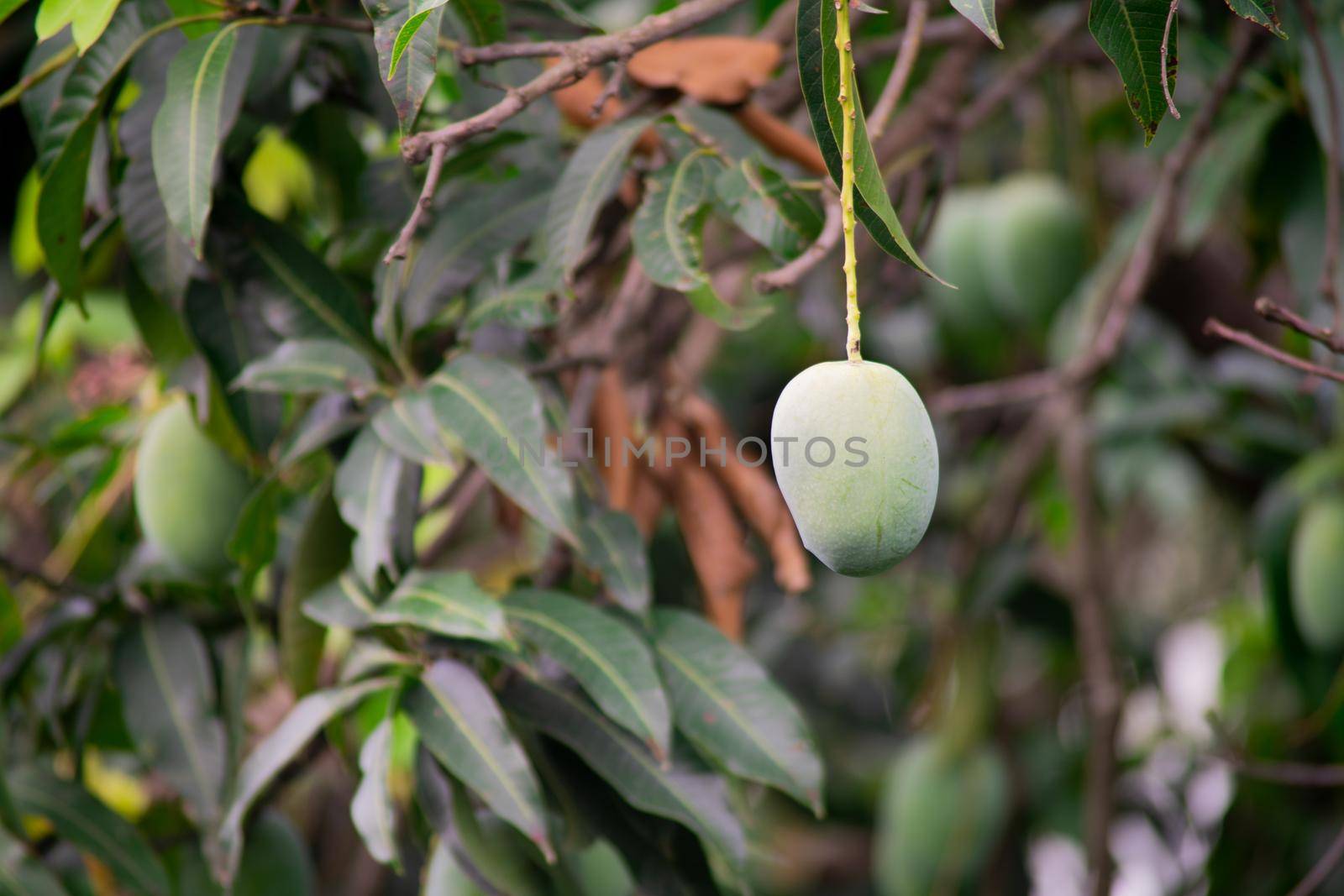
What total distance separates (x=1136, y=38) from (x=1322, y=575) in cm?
90

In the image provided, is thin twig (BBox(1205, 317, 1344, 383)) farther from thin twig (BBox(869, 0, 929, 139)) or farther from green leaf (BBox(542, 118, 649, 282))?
green leaf (BBox(542, 118, 649, 282))

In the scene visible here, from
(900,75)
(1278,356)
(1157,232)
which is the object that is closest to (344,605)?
(900,75)

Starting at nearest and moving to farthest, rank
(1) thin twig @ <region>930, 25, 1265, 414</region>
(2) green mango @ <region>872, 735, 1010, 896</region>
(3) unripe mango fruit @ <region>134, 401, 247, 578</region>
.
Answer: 1. (3) unripe mango fruit @ <region>134, 401, 247, 578</region>
2. (1) thin twig @ <region>930, 25, 1265, 414</region>
3. (2) green mango @ <region>872, 735, 1010, 896</region>

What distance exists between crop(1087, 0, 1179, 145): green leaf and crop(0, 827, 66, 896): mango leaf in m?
0.96

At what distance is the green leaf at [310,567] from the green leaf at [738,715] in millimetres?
239

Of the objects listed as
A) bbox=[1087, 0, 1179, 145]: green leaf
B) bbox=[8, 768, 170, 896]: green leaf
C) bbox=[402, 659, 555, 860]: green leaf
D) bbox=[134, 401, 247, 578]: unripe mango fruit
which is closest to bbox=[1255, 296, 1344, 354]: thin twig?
bbox=[1087, 0, 1179, 145]: green leaf

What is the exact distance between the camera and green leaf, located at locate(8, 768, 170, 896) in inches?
39.4

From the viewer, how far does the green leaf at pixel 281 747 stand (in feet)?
2.73

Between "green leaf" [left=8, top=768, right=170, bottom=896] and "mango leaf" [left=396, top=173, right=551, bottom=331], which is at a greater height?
"mango leaf" [left=396, top=173, right=551, bottom=331]

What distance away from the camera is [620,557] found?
88 cm

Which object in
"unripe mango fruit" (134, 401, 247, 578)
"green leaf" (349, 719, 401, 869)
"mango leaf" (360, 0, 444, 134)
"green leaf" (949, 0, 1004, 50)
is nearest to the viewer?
"green leaf" (949, 0, 1004, 50)

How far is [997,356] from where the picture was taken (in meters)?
2.04

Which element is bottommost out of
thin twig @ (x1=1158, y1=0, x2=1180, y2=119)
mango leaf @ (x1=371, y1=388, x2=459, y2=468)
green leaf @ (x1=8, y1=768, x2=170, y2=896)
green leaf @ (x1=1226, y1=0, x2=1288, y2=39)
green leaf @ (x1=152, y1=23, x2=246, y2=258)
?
green leaf @ (x1=8, y1=768, x2=170, y2=896)

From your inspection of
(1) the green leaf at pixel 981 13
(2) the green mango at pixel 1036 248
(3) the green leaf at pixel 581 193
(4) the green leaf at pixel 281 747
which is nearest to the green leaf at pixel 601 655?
(4) the green leaf at pixel 281 747
